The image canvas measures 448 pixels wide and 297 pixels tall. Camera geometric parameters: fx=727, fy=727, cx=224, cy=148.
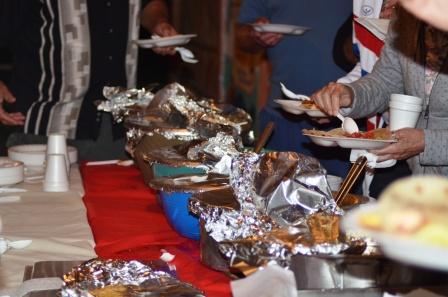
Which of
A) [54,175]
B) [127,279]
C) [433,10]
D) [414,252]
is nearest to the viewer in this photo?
[414,252]

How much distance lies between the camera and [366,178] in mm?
2162

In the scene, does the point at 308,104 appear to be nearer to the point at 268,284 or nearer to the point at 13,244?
the point at 13,244

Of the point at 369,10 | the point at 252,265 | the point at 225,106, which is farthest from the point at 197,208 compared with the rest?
the point at 369,10

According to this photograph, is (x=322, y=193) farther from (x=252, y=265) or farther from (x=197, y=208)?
(x=252, y=265)

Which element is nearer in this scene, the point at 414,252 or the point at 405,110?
the point at 414,252

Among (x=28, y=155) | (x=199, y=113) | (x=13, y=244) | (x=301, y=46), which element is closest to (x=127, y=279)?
(x=13, y=244)

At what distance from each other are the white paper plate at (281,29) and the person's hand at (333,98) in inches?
29.3

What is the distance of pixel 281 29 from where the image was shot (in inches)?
110

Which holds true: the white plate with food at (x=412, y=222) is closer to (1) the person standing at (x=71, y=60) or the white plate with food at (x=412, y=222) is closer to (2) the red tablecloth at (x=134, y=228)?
(2) the red tablecloth at (x=134, y=228)

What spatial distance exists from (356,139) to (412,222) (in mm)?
1044

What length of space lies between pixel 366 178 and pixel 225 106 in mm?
541

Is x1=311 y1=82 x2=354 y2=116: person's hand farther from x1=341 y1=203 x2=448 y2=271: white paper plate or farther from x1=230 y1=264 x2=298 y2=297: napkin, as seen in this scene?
x1=341 y1=203 x2=448 y2=271: white paper plate

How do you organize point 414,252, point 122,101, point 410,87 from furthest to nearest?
point 122,101, point 410,87, point 414,252

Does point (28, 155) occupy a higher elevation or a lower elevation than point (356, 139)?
lower
